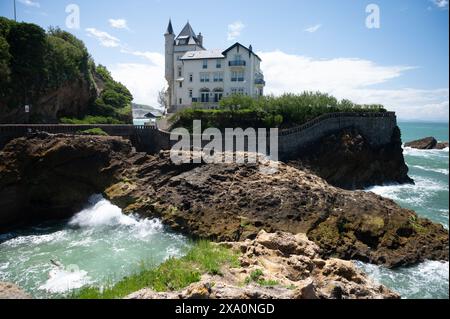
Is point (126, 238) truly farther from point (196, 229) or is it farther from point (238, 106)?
point (238, 106)

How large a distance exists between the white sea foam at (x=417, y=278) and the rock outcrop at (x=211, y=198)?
67cm

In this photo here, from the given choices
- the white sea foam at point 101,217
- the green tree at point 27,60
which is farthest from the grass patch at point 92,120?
the white sea foam at point 101,217

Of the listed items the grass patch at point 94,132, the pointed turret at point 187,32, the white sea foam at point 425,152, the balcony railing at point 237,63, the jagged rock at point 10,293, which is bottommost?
the jagged rock at point 10,293

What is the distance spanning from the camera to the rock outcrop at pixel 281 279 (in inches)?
398

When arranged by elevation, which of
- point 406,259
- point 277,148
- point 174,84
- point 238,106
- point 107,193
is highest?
point 174,84

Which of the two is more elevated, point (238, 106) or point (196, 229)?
point (238, 106)

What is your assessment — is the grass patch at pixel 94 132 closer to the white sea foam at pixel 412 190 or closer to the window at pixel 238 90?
the window at pixel 238 90

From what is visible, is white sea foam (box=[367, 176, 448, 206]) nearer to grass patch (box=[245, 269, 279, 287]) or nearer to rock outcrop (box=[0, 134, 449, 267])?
rock outcrop (box=[0, 134, 449, 267])

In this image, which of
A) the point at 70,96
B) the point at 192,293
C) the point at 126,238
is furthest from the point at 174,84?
the point at 192,293

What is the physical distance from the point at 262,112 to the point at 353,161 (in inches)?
464

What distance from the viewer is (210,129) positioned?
4100 centimetres

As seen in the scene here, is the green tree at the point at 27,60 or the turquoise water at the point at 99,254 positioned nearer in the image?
the turquoise water at the point at 99,254

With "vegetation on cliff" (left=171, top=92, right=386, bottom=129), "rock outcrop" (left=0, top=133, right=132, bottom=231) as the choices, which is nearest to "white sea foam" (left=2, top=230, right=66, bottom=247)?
"rock outcrop" (left=0, top=133, right=132, bottom=231)

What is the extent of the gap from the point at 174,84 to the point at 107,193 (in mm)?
30463
